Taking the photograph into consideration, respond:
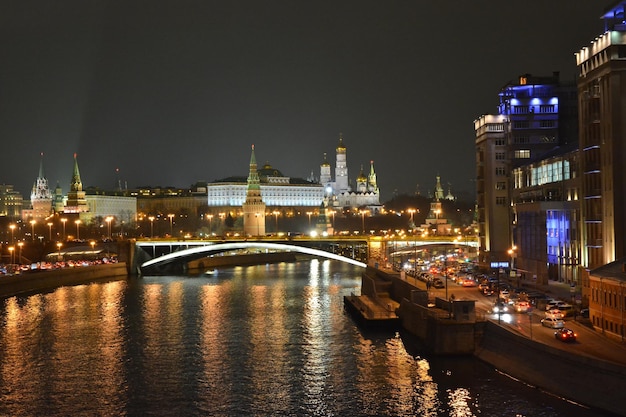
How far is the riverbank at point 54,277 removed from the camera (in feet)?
165

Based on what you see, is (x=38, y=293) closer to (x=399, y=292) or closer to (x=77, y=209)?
(x=399, y=292)

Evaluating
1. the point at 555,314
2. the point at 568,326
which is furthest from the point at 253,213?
the point at 568,326

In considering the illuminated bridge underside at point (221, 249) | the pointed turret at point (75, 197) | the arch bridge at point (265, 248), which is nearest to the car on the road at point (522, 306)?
the arch bridge at point (265, 248)

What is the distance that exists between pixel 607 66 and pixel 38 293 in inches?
1422

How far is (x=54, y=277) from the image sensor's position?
56250mm

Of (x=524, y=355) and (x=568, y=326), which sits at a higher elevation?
(x=568, y=326)

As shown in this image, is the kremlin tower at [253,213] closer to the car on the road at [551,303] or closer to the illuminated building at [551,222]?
the illuminated building at [551,222]

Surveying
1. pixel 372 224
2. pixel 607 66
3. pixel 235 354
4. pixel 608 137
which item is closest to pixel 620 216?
pixel 608 137

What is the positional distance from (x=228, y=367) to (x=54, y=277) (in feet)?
104

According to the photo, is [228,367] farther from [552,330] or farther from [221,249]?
[221,249]

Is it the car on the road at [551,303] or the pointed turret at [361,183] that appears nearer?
the car on the road at [551,303]

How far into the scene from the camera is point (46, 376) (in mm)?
27062

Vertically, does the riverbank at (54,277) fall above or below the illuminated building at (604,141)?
below

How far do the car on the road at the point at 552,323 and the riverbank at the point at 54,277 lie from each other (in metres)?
33.8
